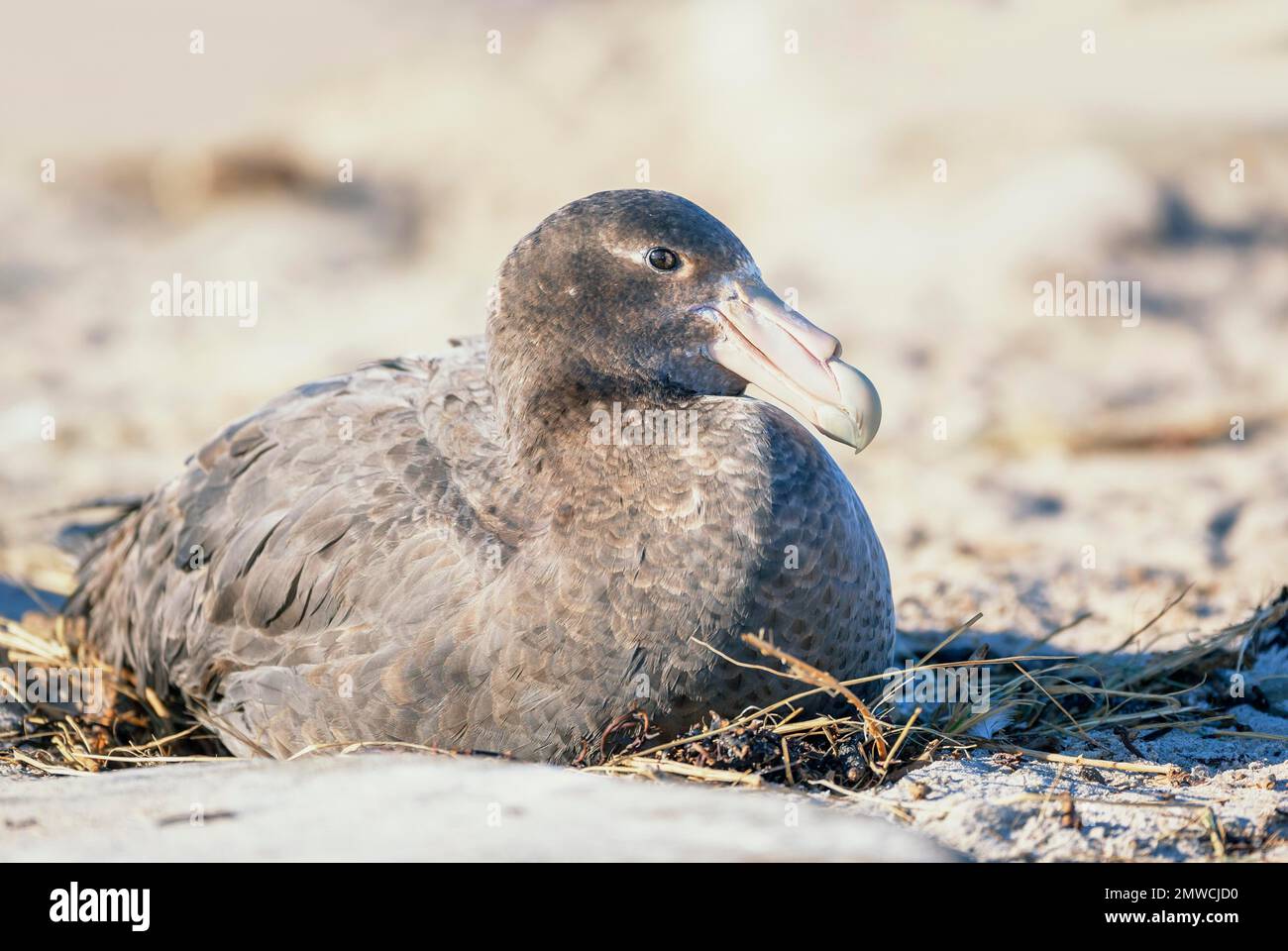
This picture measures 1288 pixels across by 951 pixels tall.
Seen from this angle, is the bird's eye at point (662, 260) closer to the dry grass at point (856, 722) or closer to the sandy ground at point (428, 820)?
the dry grass at point (856, 722)

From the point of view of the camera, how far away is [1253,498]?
22.8 feet

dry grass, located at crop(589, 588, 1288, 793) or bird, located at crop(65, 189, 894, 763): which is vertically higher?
bird, located at crop(65, 189, 894, 763)

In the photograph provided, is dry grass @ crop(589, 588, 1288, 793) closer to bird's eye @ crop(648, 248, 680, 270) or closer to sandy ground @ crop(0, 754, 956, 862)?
sandy ground @ crop(0, 754, 956, 862)

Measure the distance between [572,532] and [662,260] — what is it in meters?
0.78

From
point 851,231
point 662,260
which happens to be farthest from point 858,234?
A: point 662,260

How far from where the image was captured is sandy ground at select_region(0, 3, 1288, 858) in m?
7.07

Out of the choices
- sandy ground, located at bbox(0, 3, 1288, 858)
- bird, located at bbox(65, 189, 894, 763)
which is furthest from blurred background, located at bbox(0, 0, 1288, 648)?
bird, located at bbox(65, 189, 894, 763)

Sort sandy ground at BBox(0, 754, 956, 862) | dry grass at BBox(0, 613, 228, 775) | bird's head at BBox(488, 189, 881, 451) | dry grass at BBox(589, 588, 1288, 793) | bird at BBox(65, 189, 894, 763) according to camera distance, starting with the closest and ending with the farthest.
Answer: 1. sandy ground at BBox(0, 754, 956, 862)
2. dry grass at BBox(589, 588, 1288, 793)
3. bird at BBox(65, 189, 894, 763)
4. bird's head at BBox(488, 189, 881, 451)
5. dry grass at BBox(0, 613, 228, 775)

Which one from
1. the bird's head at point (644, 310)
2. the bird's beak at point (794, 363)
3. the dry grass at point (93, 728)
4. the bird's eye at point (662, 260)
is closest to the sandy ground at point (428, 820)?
the dry grass at point (93, 728)

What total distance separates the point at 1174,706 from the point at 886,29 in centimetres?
930

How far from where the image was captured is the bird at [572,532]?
3.77 meters

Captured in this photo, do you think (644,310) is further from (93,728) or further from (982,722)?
(93,728)
